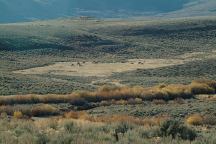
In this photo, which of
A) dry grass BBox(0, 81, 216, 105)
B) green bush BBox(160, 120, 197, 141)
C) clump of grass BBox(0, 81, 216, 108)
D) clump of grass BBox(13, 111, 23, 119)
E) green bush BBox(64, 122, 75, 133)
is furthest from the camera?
dry grass BBox(0, 81, 216, 105)

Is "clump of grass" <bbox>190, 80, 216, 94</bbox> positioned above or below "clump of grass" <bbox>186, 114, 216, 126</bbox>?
below

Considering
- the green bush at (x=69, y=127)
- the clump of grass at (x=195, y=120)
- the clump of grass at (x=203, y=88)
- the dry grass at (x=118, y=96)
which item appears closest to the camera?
the green bush at (x=69, y=127)

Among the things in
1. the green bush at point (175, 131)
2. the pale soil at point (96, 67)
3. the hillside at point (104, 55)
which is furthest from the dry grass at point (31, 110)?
the pale soil at point (96, 67)

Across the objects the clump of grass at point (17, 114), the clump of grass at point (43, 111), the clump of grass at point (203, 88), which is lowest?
the clump of grass at point (203, 88)

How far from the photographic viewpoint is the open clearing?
226 feet

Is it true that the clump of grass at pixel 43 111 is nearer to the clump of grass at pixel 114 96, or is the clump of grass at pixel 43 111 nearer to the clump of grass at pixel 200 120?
the clump of grass at pixel 114 96

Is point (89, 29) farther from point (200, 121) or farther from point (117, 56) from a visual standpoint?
point (200, 121)

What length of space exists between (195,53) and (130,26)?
3779 cm

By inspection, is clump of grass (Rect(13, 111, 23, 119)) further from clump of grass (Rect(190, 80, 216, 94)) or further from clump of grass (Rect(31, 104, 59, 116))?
clump of grass (Rect(190, 80, 216, 94))

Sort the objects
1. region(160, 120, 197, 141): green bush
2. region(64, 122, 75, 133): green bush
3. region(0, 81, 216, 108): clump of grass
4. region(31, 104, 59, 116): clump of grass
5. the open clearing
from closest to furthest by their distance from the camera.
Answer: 1. region(160, 120, 197, 141): green bush
2. region(64, 122, 75, 133): green bush
3. region(31, 104, 59, 116): clump of grass
4. region(0, 81, 216, 108): clump of grass
5. the open clearing

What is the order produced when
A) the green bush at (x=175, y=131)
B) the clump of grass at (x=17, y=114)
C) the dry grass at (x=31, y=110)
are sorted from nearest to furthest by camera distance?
1. the green bush at (x=175, y=131)
2. the clump of grass at (x=17, y=114)
3. the dry grass at (x=31, y=110)

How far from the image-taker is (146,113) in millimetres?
33750

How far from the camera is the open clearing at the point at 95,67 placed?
69.0m

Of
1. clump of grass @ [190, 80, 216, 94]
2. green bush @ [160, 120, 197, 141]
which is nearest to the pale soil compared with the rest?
clump of grass @ [190, 80, 216, 94]
